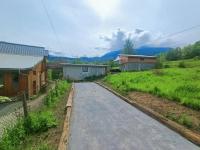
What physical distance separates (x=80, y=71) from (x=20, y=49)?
50.1ft

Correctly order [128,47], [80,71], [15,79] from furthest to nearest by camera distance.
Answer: [128,47] < [80,71] < [15,79]

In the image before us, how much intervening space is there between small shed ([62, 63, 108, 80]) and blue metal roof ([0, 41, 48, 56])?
35.1 ft

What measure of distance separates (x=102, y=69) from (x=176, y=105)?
1332 inches

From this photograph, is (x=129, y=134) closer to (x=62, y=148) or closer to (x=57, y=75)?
(x=62, y=148)

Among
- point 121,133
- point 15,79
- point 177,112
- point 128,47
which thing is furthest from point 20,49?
point 128,47

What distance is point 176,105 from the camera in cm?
1112

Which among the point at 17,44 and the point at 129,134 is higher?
the point at 17,44

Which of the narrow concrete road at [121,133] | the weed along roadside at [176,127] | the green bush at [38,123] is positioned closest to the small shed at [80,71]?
the narrow concrete road at [121,133]

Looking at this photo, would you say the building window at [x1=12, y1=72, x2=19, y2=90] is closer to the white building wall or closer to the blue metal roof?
the blue metal roof

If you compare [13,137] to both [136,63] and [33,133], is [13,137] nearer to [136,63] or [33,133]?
[33,133]

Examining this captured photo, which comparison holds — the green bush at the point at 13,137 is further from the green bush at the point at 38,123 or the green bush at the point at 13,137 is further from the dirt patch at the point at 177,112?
the dirt patch at the point at 177,112

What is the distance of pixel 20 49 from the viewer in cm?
2922

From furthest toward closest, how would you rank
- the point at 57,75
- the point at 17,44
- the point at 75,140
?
1. the point at 57,75
2. the point at 17,44
3. the point at 75,140

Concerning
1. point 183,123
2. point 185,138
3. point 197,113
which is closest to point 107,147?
point 185,138
